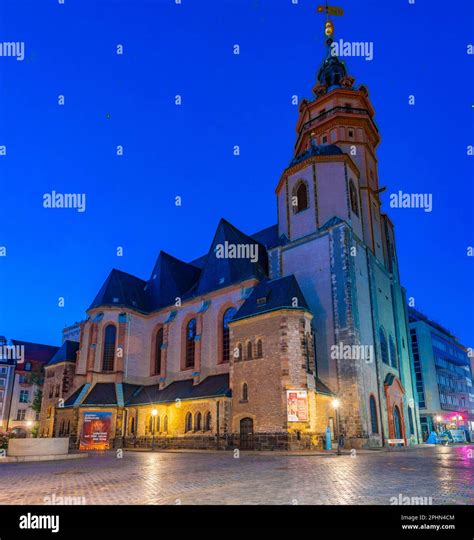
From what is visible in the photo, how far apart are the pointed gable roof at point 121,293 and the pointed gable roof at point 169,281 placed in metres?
1.13

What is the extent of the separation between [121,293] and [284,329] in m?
23.4

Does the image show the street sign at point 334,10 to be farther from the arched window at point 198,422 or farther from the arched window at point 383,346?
the arched window at point 198,422

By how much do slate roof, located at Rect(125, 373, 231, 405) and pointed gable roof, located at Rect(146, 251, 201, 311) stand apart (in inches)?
378

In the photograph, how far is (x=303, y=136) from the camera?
50.1 meters

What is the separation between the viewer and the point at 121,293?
48.3 meters

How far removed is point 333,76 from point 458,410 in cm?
6041

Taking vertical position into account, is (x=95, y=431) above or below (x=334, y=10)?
below

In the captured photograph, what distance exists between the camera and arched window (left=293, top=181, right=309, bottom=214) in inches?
1624

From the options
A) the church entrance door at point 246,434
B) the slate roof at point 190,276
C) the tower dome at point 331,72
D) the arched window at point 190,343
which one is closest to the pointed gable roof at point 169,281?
the slate roof at point 190,276

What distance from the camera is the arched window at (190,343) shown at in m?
43.3

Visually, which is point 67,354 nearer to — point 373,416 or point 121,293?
point 121,293

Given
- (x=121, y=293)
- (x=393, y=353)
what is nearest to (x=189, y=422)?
(x=121, y=293)

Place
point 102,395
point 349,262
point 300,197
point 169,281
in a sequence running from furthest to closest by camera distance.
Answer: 1. point 169,281
2. point 102,395
3. point 300,197
4. point 349,262
